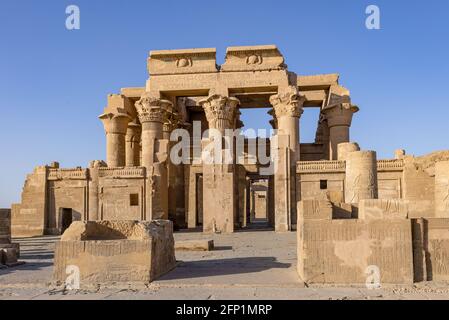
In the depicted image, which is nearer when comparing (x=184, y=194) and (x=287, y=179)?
(x=287, y=179)

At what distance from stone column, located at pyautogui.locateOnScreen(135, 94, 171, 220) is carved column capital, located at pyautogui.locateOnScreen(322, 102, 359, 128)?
8377mm

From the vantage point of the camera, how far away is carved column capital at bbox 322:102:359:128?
22578 mm

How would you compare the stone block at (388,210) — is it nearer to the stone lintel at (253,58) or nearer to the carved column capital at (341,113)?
the stone lintel at (253,58)

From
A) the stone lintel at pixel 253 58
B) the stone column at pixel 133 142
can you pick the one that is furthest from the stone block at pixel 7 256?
the stone column at pixel 133 142

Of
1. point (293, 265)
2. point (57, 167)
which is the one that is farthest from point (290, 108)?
point (293, 265)

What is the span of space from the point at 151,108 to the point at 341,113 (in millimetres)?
9606

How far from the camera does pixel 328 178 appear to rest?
20.2 meters

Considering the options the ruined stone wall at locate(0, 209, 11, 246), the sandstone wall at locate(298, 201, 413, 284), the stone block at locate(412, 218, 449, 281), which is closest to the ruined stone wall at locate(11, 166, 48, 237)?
the ruined stone wall at locate(0, 209, 11, 246)

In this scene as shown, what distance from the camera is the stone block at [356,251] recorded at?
6262 mm

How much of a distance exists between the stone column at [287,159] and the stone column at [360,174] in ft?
18.3

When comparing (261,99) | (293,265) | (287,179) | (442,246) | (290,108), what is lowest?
(293,265)

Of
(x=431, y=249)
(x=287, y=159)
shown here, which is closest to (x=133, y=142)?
(x=287, y=159)
